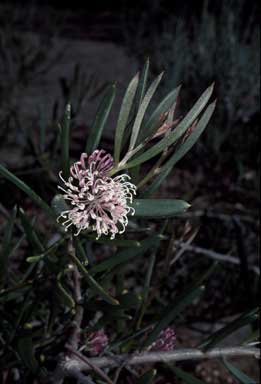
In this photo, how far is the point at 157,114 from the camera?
1.89ft

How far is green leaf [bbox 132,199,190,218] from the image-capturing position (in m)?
0.54

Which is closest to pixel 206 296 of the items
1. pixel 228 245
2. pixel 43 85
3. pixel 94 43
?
pixel 228 245

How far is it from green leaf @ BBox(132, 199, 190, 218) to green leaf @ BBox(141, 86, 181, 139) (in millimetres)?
69

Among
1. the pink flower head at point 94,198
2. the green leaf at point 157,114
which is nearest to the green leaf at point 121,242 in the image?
the pink flower head at point 94,198

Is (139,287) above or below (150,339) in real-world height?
below

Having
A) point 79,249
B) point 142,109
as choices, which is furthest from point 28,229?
point 142,109

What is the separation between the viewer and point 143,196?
61 cm

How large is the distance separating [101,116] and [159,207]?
0.35ft

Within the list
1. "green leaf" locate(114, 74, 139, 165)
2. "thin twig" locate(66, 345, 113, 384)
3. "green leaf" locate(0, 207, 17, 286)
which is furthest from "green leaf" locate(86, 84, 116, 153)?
"thin twig" locate(66, 345, 113, 384)

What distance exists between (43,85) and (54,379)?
266cm

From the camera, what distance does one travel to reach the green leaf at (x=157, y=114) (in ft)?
1.88

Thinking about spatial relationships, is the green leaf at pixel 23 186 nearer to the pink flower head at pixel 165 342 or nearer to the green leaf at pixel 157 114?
the green leaf at pixel 157 114

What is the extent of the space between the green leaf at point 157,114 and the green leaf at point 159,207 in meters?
0.07

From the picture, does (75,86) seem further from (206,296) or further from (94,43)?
(94,43)
